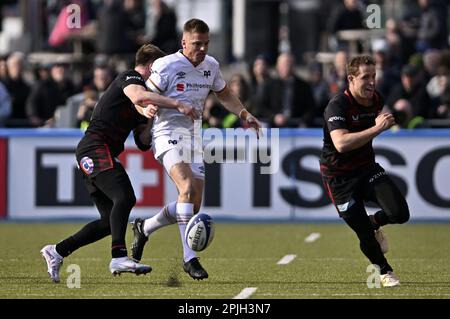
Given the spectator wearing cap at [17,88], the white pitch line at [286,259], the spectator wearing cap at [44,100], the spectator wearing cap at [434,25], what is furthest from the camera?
the spectator wearing cap at [434,25]

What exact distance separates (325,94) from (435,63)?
6.35 feet

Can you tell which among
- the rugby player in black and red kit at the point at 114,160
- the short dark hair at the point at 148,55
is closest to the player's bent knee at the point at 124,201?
the rugby player in black and red kit at the point at 114,160

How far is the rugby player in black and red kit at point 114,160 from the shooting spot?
11820 millimetres

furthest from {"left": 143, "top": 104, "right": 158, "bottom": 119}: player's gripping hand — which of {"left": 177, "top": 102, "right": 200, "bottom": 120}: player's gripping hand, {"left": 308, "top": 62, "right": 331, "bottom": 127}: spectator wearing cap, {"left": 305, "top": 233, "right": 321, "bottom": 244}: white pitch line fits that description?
{"left": 308, "top": 62, "right": 331, "bottom": 127}: spectator wearing cap

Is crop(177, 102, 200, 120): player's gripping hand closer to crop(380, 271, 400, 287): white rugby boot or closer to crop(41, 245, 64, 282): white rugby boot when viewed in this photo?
crop(41, 245, 64, 282): white rugby boot

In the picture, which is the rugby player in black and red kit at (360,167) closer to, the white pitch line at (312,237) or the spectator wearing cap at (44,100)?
the white pitch line at (312,237)

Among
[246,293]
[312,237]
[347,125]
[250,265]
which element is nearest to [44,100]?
[312,237]

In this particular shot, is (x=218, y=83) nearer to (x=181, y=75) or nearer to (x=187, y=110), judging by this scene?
(x=181, y=75)

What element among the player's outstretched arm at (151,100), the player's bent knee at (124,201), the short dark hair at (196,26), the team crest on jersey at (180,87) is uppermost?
the short dark hair at (196,26)

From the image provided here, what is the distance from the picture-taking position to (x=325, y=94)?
2245cm

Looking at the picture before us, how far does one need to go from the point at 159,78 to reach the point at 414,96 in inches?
386

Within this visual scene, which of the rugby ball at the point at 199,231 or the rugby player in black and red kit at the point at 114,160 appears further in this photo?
the rugby player in black and red kit at the point at 114,160

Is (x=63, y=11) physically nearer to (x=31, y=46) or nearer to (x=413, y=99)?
(x=31, y=46)
